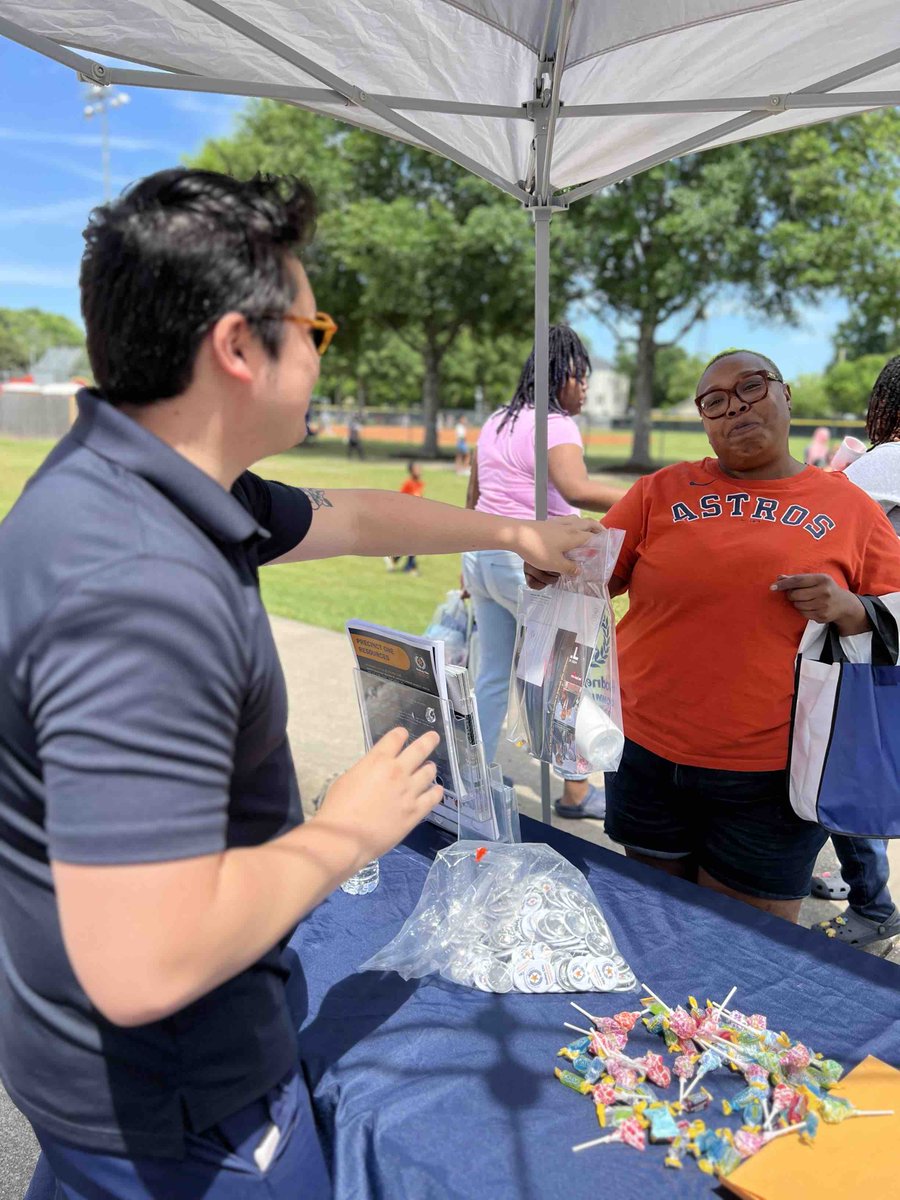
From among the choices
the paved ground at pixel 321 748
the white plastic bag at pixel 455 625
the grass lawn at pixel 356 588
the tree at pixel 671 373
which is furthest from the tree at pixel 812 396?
the white plastic bag at pixel 455 625

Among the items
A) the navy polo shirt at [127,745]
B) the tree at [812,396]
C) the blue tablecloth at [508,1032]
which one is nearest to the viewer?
the navy polo shirt at [127,745]

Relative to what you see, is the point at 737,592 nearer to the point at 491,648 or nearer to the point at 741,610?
the point at 741,610

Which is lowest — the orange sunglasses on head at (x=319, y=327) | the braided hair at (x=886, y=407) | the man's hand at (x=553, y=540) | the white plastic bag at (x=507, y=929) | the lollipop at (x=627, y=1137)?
the lollipop at (x=627, y=1137)

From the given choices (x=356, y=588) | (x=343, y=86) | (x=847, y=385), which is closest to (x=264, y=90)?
(x=343, y=86)

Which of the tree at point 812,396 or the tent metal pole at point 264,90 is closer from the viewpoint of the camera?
the tent metal pole at point 264,90

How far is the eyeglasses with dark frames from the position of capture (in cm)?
205

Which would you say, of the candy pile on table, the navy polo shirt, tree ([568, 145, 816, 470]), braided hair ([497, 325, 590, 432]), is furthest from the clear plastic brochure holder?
tree ([568, 145, 816, 470])

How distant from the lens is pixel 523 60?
219cm

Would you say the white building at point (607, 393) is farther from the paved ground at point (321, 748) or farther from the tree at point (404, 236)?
the paved ground at point (321, 748)

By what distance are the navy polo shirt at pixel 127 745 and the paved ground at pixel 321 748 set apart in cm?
146

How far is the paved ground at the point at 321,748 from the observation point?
211cm

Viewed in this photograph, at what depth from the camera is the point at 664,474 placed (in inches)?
89.0

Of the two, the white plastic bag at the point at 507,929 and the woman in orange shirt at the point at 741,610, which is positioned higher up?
the woman in orange shirt at the point at 741,610

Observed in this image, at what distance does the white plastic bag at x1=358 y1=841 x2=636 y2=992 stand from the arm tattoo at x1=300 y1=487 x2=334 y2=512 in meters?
0.80
